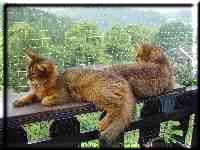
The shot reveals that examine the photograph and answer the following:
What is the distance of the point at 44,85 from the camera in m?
1.07

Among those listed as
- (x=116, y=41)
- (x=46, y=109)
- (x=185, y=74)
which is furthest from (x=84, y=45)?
(x=185, y=74)

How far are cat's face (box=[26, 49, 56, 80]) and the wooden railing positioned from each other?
79 mm

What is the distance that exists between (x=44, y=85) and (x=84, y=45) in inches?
6.6

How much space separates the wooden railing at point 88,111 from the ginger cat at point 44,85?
2 cm

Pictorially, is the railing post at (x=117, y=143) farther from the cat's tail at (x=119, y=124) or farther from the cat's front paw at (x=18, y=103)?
the cat's front paw at (x=18, y=103)

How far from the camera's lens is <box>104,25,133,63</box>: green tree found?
103 centimetres

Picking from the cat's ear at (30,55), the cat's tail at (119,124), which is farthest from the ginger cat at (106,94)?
the cat's ear at (30,55)

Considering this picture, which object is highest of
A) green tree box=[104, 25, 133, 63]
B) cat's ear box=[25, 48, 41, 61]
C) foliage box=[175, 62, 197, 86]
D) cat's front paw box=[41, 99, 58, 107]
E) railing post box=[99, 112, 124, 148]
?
green tree box=[104, 25, 133, 63]

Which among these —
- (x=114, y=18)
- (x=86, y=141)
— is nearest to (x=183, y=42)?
(x=114, y=18)

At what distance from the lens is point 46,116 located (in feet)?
3.34

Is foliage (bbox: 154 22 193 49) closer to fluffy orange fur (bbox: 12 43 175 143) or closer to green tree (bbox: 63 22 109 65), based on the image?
fluffy orange fur (bbox: 12 43 175 143)

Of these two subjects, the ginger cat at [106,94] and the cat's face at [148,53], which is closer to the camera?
the ginger cat at [106,94]

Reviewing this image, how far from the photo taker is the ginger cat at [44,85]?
40.2 inches

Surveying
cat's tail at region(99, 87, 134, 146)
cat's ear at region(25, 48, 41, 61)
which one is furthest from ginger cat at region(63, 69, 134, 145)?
cat's ear at region(25, 48, 41, 61)
